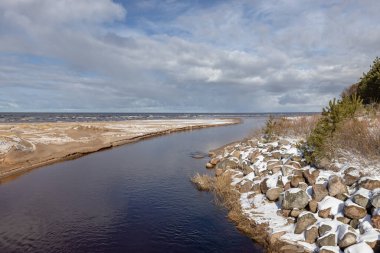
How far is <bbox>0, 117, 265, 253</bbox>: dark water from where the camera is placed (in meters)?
18.3

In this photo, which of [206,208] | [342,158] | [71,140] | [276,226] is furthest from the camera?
[71,140]

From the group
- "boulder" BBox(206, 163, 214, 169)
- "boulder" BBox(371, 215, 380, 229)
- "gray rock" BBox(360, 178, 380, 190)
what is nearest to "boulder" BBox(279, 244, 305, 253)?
"boulder" BBox(371, 215, 380, 229)

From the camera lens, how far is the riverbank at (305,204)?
51.9 feet

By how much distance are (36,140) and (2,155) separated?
41.0 feet

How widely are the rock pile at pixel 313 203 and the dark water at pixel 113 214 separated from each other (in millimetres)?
2581

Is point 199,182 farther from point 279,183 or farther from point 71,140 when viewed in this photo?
point 71,140

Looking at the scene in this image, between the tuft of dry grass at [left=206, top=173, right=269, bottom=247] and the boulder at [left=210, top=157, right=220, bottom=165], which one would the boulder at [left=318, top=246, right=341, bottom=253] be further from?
the boulder at [left=210, top=157, right=220, bottom=165]

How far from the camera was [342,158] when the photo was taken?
861 inches

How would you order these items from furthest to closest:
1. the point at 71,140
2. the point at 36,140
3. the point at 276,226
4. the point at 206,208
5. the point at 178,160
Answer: the point at 71,140 < the point at 36,140 < the point at 178,160 < the point at 206,208 < the point at 276,226

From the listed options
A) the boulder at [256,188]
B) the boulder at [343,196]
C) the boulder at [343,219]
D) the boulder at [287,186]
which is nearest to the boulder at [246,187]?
the boulder at [256,188]

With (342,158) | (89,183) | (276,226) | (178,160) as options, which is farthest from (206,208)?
(178,160)

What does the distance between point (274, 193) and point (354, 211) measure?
641 cm

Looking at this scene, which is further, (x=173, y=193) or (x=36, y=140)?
(x=36, y=140)

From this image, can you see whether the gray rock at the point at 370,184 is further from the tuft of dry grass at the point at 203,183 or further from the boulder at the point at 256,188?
the tuft of dry grass at the point at 203,183
